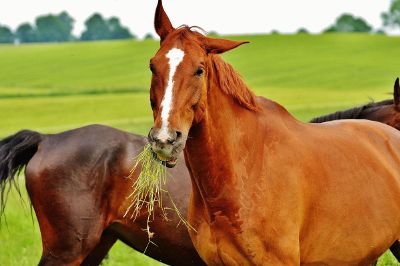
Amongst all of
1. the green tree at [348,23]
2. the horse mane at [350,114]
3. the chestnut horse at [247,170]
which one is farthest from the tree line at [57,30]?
the chestnut horse at [247,170]

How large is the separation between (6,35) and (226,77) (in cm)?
10424

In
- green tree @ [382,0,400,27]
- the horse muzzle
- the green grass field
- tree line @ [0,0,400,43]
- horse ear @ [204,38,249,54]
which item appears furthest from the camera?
tree line @ [0,0,400,43]

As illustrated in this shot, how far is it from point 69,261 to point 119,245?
3.80 metres

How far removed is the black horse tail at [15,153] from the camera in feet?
23.6

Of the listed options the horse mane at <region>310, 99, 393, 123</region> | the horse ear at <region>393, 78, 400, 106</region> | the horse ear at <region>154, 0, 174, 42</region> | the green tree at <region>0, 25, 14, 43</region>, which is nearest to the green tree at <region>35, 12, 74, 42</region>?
the green tree at <region>0, 25, 14, 43</region>

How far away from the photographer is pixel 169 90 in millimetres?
4559

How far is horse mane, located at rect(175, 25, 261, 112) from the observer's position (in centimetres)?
484

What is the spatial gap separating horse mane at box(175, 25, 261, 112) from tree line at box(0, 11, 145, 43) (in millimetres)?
101806

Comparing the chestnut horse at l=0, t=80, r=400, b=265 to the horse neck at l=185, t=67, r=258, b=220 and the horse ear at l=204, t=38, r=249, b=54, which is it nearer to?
the horse neck at l=185, t=67, r=258, b=220

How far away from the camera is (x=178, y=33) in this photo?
15.9 feet

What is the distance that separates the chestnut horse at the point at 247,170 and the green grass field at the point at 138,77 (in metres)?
24.7

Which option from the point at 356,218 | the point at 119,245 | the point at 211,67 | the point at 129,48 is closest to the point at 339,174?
the point at 356,218

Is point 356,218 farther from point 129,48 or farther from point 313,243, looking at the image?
point 129,48

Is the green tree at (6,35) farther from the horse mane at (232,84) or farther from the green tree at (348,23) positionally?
the horse mane at (232,84)
